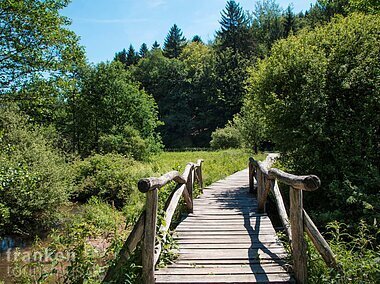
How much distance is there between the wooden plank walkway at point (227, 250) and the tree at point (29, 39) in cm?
956

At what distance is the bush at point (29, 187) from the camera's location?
30.4 ft

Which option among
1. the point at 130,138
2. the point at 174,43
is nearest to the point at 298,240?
the point at 130,138

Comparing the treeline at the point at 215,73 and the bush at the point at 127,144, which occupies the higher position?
the treeline at the point at 215,73

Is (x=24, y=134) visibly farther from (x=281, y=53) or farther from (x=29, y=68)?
(x=281, y=53)

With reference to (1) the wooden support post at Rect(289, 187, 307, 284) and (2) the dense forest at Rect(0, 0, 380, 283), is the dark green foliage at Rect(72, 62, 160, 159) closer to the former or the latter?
(2) the dense forest at Rect(0, 0, 380, 283)

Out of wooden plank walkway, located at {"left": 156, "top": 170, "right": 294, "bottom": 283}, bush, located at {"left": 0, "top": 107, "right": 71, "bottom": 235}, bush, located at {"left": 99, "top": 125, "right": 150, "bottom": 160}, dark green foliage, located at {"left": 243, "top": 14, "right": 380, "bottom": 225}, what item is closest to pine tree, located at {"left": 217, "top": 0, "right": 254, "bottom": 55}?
bush, located at {"left": 99, "top": 125, "right": 150, "bottom": 160}

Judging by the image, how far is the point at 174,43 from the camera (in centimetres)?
6969

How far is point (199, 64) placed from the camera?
191ft

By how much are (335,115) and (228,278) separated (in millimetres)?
6427

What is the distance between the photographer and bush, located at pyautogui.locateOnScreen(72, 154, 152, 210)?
43.2ft

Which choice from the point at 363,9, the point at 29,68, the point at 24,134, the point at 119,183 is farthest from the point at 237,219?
the point at 363,9

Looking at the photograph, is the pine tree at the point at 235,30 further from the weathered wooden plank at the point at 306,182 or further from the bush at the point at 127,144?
the weathered wooden plank at the point at 306,182

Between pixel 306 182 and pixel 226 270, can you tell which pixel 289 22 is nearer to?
pixel 306 182

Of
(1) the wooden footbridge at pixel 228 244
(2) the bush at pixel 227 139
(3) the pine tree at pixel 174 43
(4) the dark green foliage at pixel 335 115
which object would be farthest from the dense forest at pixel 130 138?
(3) the pine tree at pixel 174 43
